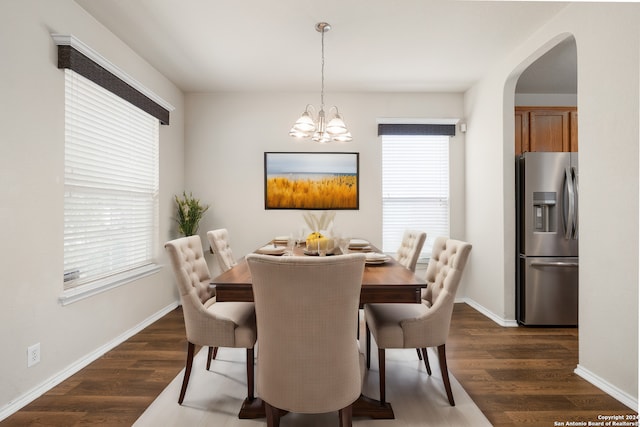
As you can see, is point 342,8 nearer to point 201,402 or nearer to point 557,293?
point 201,402

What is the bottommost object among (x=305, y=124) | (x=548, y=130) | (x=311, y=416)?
(x=311, y=416)

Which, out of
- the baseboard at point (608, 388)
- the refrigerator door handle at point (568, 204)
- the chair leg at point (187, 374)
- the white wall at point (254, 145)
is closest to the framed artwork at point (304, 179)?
the white wall at point (254, 145)

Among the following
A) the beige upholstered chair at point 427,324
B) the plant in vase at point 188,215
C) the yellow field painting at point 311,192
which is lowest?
the beige upholstered chair at point 427,324

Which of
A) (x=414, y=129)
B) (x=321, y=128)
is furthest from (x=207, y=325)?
(x=414, y=129)

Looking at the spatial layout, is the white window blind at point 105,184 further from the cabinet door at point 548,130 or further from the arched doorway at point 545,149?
the cabinet door at point 548,130

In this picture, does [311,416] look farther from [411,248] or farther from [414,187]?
[414,187]

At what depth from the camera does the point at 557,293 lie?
354 centimetres

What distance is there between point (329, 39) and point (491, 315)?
10.6 ft

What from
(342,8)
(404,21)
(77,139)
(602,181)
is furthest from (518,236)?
(77,139)

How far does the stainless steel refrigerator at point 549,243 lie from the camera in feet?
11.5

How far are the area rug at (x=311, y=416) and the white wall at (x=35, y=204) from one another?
81 cm

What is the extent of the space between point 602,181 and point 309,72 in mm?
2812

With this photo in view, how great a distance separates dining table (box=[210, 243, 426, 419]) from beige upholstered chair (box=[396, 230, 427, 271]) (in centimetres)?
80

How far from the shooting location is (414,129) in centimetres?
454
